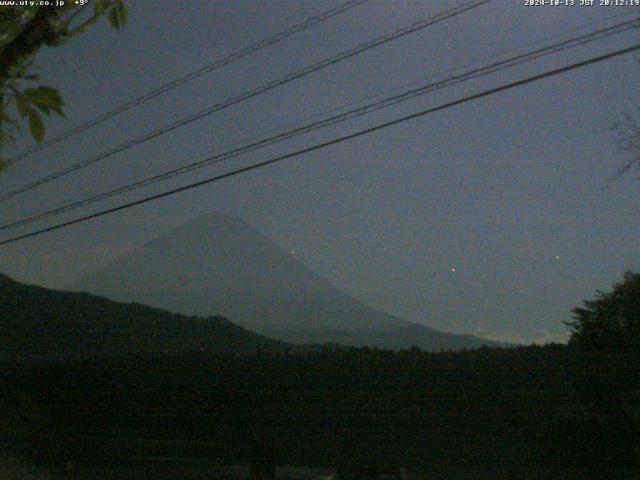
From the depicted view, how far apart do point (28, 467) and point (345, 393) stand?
6.63 meters

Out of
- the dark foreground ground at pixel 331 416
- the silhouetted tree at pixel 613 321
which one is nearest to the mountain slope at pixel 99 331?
the dark foreground ground at pixel 331 416

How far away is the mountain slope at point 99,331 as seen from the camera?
86.2 ft

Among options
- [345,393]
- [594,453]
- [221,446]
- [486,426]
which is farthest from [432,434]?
[221,446]

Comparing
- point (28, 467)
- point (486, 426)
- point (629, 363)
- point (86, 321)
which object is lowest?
point (28, 467)

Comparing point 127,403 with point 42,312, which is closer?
point 127,403

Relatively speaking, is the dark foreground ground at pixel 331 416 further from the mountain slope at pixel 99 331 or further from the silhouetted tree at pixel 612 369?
the mountain slope at pixel 99 331

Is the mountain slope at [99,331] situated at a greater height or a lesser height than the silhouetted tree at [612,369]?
greater

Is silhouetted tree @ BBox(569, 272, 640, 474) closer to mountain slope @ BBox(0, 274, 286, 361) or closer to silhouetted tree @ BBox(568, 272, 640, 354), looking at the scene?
silhouetted tree @ BBox(568, 272, 640, 354)

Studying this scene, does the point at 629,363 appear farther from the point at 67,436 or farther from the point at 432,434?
the point at 67,436

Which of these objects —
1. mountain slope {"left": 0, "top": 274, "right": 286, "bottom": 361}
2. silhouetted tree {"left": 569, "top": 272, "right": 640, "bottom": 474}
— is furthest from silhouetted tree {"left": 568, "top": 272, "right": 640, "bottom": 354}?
mountain slope {"left": 0, "top": 274, "right": 286, "bottom": 361}

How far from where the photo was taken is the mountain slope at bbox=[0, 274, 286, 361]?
86.2 ft

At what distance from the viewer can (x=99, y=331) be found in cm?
2752

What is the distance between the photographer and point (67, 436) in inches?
696

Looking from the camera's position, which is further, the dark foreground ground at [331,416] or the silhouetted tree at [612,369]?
the dark foreground ground at [331,416]
